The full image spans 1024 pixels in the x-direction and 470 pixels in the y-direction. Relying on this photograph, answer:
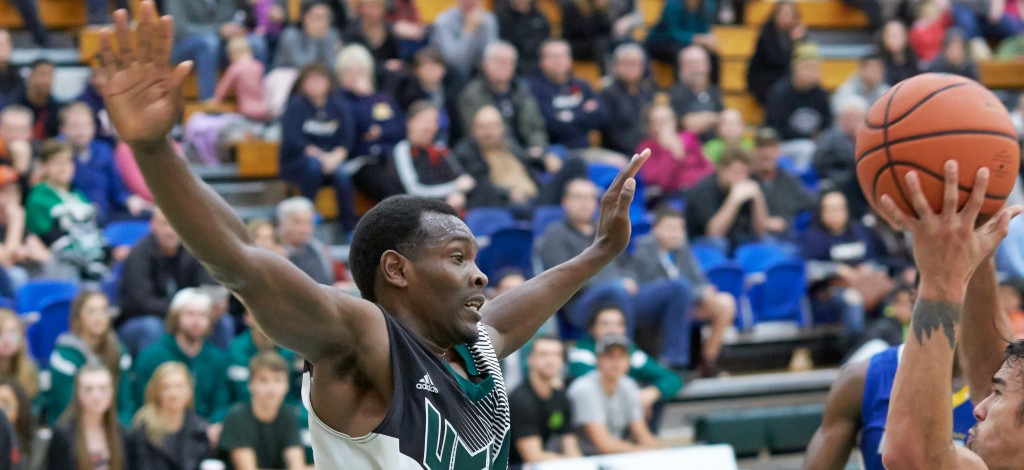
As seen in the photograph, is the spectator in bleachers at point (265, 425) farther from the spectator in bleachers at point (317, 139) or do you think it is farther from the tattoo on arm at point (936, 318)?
the tattoo on arm at point (936, 318)

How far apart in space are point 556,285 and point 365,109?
254 inches

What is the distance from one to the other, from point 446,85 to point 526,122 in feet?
2.36

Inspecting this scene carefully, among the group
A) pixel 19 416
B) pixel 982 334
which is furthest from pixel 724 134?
pixel 982 334

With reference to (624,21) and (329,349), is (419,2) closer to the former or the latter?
(624,21)

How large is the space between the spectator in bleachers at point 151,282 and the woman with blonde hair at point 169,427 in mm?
801

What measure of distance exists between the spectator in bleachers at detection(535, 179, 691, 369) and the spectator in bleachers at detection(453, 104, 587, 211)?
1.62ft

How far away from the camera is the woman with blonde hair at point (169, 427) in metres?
7.21

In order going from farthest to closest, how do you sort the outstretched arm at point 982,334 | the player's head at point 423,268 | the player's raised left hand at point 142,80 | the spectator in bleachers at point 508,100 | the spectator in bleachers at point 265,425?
1. the spectator in bleachers at point 508,100
2. the spectator in bleachers at point 265,425
3. the outstretched arm at point 982,334
4. the player's head at point 423,268
5. the player's raised left hand at point 142,80

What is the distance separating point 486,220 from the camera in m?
9.34

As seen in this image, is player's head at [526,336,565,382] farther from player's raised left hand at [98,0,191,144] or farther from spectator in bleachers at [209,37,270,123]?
player's raised left hand at [98,0,191,144]

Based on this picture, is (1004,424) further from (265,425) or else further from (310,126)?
(310,126)

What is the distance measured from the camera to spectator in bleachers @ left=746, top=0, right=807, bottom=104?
42.5 feet

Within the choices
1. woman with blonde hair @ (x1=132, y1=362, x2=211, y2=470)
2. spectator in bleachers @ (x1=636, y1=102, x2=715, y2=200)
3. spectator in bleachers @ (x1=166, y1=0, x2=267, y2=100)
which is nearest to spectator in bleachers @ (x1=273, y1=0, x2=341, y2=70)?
spectator in bleachers @ (x1=166, y1=0, x2=267, y2=100)

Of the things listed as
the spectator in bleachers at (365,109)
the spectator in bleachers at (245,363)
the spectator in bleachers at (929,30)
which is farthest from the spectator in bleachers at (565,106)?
the spectator in bleachers at (929,30)
